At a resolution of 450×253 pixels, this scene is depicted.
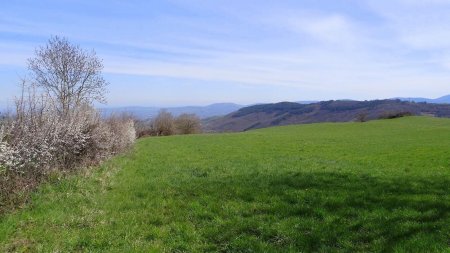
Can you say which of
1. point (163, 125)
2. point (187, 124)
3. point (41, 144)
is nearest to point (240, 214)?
point (41, 144)

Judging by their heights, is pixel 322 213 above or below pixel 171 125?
above

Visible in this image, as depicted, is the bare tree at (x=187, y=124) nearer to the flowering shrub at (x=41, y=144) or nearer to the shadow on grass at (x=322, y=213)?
the flowering shrub at (x=41, y=144)

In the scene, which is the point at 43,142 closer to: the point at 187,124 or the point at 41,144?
the point at 41,144

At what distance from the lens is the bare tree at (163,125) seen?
8656cm

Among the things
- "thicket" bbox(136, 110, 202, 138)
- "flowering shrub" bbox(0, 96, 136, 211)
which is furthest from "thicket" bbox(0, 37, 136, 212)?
"thicket" bbox(136, 110, 202, 138)

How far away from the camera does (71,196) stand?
39.3 feet

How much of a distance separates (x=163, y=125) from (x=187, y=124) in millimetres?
6210

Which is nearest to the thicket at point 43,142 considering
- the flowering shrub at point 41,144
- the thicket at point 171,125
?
the flowering shrub at point 41,144

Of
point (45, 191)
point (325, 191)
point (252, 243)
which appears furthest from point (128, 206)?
point (325, 191)

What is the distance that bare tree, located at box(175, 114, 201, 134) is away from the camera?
9050cm

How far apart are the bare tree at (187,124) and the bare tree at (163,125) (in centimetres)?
178

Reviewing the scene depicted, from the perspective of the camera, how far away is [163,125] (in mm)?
87438

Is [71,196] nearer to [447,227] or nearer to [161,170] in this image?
[161,170]

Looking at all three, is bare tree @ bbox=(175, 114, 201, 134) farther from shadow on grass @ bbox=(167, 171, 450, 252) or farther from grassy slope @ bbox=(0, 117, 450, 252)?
shadow on grass @ bbox=(167, 171, 450, 252)
